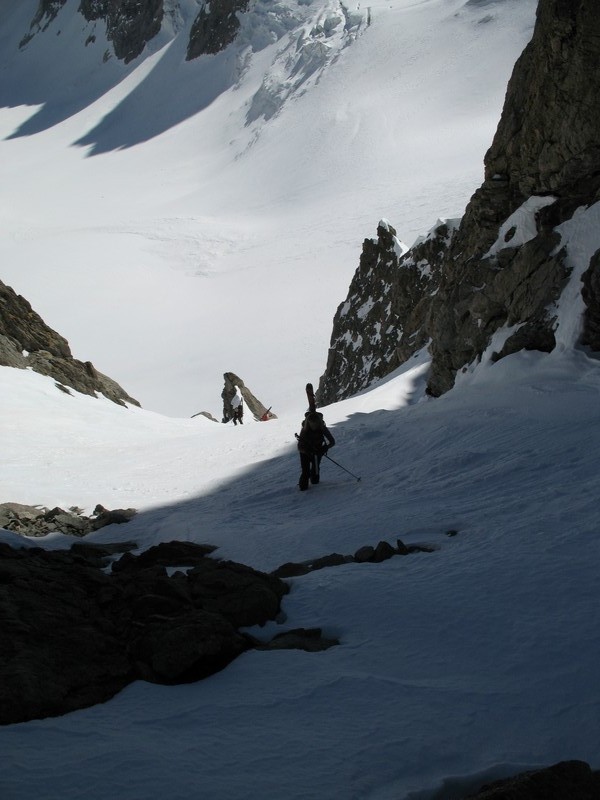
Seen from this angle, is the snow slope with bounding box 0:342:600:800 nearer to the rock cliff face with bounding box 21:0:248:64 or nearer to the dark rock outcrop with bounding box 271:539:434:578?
the dark rock outcrop with bounding box 271:539:434:578

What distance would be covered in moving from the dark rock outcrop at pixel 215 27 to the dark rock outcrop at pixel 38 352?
388 ft

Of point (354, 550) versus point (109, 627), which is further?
point (354, 550)

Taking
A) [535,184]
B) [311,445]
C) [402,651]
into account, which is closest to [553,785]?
[402,651]

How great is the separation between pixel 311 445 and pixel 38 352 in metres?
19.0

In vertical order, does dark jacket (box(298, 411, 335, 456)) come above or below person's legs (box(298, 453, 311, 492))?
above

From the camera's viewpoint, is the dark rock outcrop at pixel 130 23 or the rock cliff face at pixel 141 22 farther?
the dark rock outcrop at pixel 130 23

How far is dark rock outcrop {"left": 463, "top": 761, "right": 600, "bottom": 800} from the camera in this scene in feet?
9.57

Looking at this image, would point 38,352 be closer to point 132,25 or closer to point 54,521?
point 54,521

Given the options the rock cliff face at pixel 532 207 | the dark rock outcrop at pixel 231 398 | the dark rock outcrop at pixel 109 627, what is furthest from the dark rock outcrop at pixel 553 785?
the dark rock outcrop at pixel 231 398

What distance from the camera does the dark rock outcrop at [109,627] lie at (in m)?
4.13

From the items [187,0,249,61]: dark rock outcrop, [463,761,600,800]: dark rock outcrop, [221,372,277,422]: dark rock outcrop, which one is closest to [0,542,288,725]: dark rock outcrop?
[463,761,600,800]: dark rock outcrop

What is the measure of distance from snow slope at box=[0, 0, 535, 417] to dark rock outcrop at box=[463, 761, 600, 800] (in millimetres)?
35479

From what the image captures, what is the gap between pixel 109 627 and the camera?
4.95m

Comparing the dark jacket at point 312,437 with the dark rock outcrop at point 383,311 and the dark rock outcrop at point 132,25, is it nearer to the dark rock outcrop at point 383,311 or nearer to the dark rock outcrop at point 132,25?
the dark rock outcrop at point 383,311
